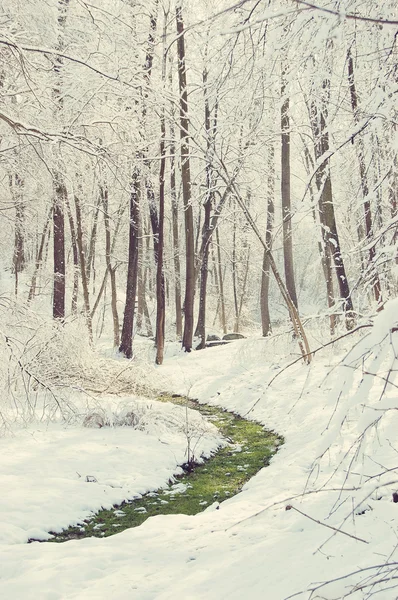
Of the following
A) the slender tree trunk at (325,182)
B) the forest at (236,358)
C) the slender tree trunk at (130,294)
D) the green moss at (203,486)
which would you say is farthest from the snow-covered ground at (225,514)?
the slender tree trunk at (130,294)

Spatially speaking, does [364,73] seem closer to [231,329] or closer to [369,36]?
[369,36]

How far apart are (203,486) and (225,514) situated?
1.46 meters

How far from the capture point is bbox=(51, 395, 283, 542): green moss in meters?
5.43

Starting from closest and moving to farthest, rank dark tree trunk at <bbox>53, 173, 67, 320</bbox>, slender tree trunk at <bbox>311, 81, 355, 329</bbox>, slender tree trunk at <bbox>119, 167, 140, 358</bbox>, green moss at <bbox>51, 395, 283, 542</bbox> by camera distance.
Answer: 1. slender tree trunk at <bbox>311, 81, 355, 329</bbox>
2. green moss at <bbox>51, 395, 283, 542</bbox>
3. dark tree trunk at <bbox>53, 173, 67, 320</bbox>
4. slender tree trunk at <bbox>119, 167, 140, 358</bbox>

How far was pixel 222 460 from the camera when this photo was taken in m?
7.40

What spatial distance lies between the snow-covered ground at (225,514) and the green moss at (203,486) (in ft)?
0.65

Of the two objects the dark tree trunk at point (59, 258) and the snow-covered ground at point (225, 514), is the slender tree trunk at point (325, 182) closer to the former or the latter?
the snow-covered ground at point (225, 514)

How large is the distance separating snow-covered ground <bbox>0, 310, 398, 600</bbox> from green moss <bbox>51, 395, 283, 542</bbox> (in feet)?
0.65

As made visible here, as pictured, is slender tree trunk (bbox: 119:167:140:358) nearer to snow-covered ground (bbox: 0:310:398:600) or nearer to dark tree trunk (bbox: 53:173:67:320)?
dark tree trunk (bbox: 53:173:67:320)

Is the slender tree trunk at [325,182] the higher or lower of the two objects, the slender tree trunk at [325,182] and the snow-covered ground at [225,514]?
the higher

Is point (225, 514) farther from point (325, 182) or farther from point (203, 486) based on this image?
point (325, 182)

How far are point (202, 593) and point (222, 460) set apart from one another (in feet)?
13.6

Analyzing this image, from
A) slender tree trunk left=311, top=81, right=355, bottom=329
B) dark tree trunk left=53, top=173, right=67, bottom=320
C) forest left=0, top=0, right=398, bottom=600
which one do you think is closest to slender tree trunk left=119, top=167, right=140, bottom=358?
forest left=0, top=0, right=398, bottom=600

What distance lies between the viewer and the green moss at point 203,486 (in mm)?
5434
